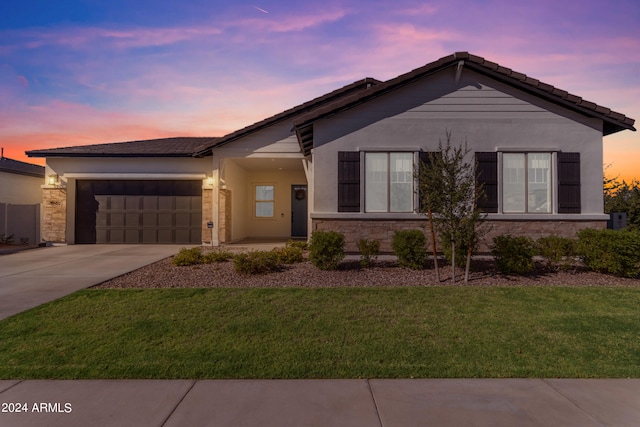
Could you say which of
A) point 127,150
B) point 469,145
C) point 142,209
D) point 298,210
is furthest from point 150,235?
point 469,145

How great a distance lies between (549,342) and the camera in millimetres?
4473

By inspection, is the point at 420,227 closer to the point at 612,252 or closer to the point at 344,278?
the point at 344,278

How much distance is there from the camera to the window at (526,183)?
1016 cm

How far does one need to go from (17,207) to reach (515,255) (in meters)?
19.0

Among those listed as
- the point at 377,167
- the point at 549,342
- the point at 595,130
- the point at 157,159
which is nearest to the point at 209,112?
the point at 157,159

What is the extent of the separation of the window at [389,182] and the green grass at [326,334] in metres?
3.89

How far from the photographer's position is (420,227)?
10.0m

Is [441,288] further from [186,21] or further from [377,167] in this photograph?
[186,21]

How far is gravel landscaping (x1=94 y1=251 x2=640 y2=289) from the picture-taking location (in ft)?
23.8

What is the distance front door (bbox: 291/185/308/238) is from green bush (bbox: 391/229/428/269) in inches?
400

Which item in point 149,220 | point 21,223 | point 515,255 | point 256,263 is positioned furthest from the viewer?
point 21,223

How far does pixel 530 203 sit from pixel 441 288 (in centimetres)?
526

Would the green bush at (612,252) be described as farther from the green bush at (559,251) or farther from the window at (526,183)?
the window at (526,183)

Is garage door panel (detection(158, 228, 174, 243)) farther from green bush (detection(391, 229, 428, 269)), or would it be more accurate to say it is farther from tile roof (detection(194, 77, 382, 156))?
green bush (detection(391, 229, 428, 269))
